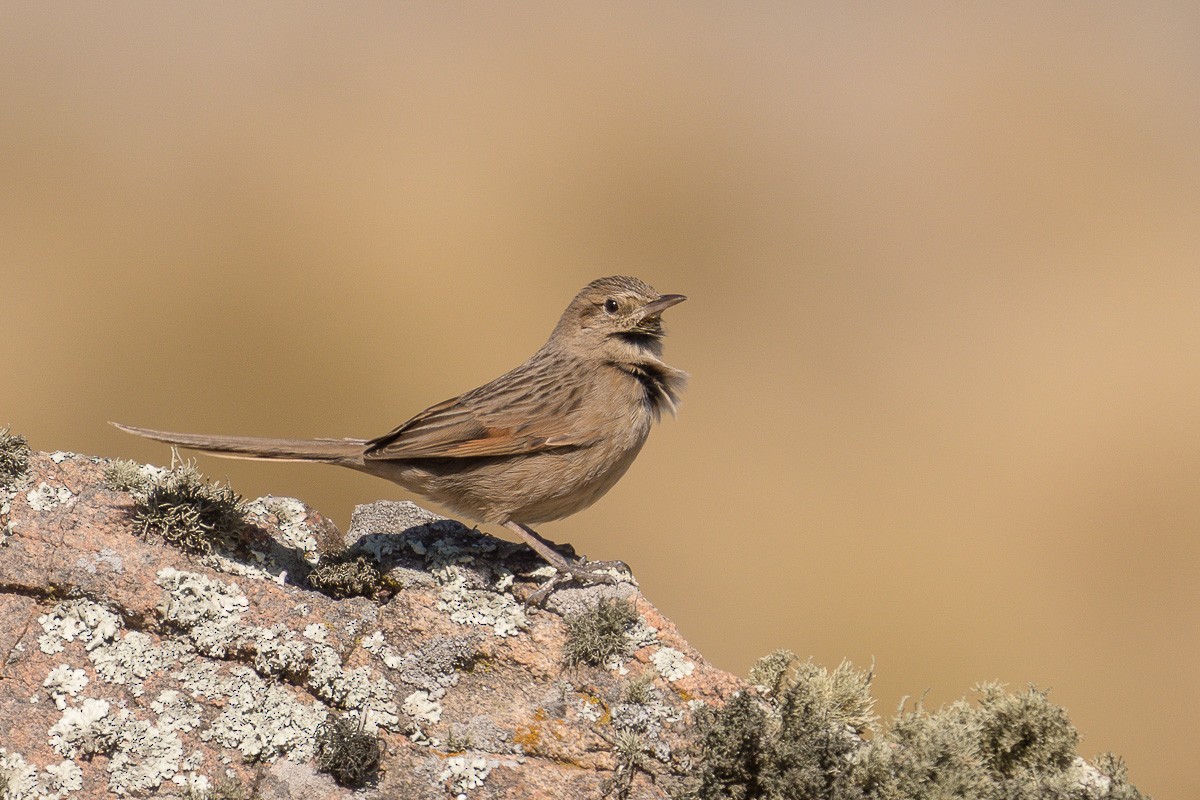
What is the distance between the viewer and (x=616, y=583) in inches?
256

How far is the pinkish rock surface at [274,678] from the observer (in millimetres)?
5094

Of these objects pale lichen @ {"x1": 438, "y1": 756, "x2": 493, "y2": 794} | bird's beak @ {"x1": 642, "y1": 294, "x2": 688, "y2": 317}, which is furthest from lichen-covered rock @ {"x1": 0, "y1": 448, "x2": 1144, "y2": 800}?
Result: bird's beak @ {"x1": 642, "y1": 294, "x2": 688, "y2": 317}

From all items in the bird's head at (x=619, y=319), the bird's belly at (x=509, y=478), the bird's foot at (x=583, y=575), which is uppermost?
the bird's head at (x=619, y=319)

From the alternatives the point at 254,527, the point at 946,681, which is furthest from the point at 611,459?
the point at 946,681

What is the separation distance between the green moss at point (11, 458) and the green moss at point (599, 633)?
3.09 meters

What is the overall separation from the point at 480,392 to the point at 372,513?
1.08 meters

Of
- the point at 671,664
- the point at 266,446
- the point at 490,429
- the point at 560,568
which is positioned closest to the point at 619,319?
the point at 490,429

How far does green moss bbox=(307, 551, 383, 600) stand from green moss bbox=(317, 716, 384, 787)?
115cm

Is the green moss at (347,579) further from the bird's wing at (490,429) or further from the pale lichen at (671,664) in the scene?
the pale lichen at (671,664)

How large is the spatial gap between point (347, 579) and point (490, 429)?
1.32 m

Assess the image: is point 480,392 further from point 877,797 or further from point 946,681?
point 946,681

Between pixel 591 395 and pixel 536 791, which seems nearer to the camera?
pixel 536 791

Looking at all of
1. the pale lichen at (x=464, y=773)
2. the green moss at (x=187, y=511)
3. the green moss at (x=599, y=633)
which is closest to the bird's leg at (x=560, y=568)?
the green moss at (x=599, y=633)

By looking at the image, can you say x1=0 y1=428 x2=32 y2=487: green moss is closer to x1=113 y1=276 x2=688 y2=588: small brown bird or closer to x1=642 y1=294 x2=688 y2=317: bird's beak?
x1=113 y1=276 x2=688 y2=588: small brown bird
